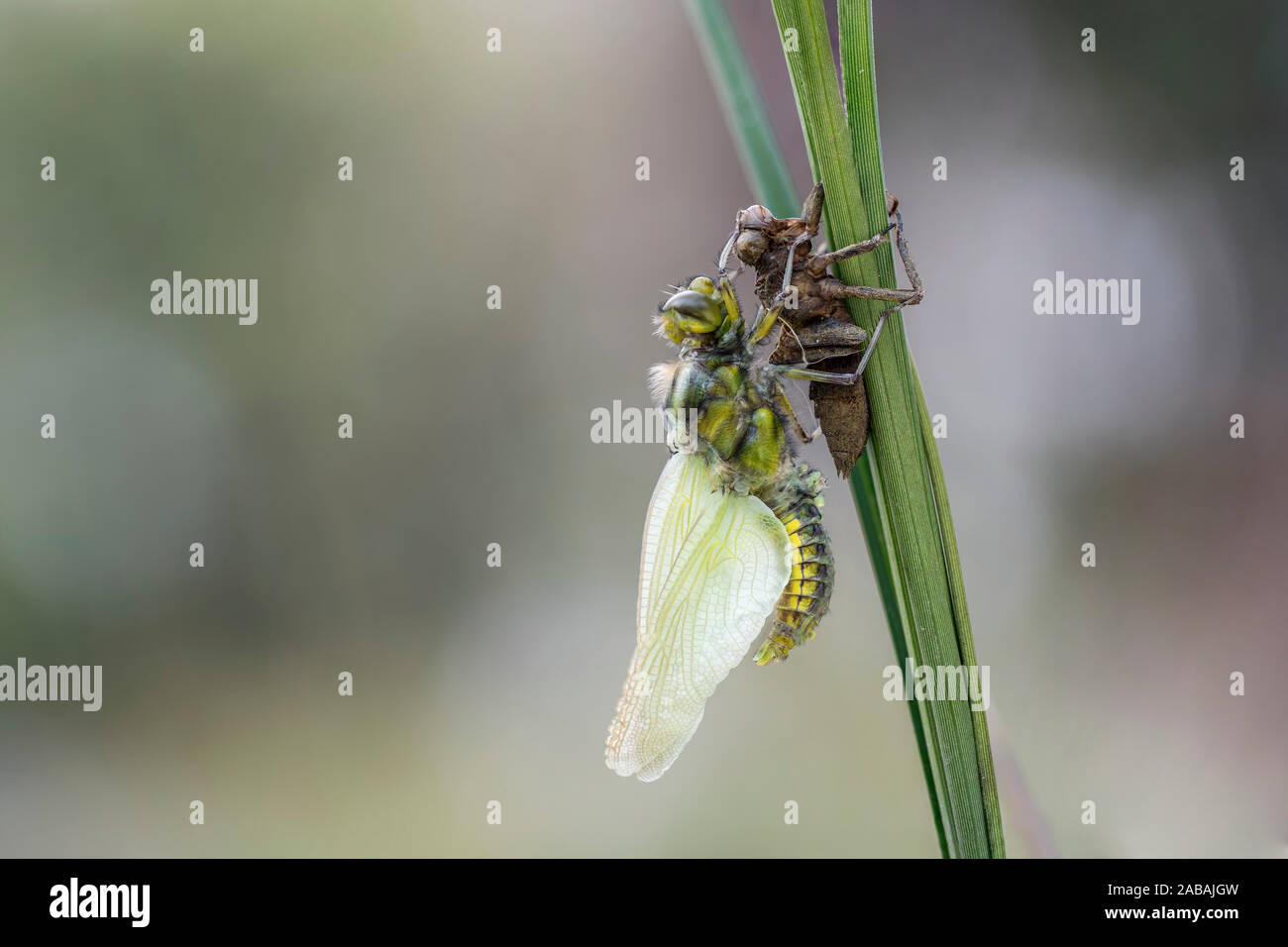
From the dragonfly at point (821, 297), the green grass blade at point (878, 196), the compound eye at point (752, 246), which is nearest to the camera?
the green grass blade at point (878, 196)

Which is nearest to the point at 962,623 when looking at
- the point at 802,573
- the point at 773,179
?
the point at 802,573

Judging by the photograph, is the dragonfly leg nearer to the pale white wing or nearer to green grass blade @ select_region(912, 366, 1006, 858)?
the pale white wing

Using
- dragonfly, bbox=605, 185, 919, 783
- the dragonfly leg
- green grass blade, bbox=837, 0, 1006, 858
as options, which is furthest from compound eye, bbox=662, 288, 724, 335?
green grass blade, bbox=837, 0, 1006, 858

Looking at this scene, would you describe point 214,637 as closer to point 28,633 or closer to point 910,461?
point 28,633

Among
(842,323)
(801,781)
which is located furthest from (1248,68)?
(801,781)

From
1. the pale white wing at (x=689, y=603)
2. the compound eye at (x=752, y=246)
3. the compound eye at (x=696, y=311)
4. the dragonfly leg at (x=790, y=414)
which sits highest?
the compound eye at (x=752, y=246)

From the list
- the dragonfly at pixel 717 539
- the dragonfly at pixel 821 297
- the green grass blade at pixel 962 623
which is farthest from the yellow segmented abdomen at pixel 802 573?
the green grass blade at pixel 962 623

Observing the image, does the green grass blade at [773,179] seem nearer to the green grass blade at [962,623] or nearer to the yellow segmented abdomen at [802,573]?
the green grass blade at [962,623]
